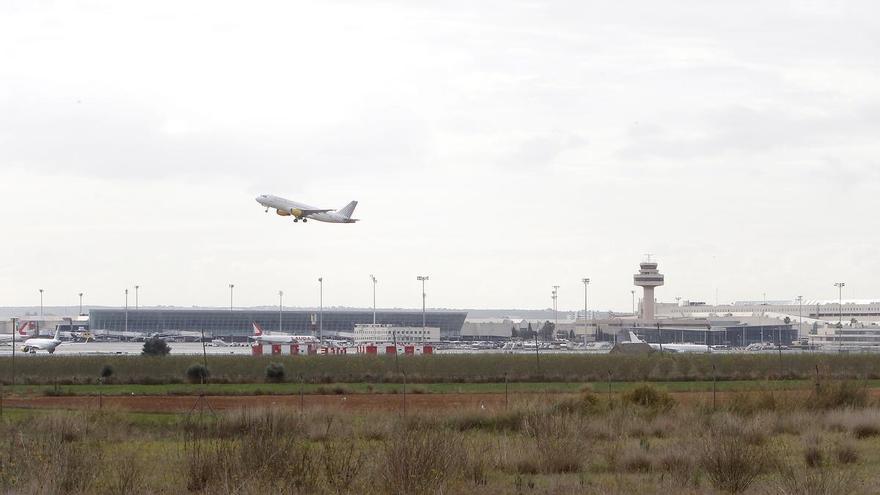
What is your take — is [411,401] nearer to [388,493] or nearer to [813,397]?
[813,397]

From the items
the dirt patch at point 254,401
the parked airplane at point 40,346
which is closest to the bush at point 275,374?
the dirt patch at point 254,401

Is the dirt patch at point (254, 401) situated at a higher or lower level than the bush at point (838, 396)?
lower

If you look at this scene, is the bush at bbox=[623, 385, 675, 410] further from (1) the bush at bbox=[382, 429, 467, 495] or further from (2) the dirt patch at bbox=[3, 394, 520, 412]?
(1) the bush at bbox=[382, 429, 467, 495]

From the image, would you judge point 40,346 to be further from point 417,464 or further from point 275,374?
point 417,464

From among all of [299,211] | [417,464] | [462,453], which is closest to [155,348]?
[299,211]

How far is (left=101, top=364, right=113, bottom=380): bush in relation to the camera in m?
74.7

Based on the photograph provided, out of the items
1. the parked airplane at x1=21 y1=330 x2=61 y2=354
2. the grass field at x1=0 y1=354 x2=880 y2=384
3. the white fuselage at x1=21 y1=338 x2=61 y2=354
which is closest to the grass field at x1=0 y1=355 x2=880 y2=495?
the grass field at x1=0 y1=354 x2=880 y2=384

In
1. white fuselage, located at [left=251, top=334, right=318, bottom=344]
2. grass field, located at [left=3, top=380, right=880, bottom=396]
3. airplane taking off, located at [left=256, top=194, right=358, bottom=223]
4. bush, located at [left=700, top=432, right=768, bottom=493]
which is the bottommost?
white fuselage, located at [left=251, top=334, right=318, bottom=344]

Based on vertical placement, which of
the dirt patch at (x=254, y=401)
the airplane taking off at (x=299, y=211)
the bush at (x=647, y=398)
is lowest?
the dirt patch at (x=254, y=401)

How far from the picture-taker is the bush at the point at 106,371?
74.7m

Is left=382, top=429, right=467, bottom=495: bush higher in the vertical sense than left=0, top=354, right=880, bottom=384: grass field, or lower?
higher

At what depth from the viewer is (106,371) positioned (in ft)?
249

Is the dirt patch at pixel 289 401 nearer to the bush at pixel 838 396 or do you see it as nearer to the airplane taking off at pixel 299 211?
the bush at pixel 838 396

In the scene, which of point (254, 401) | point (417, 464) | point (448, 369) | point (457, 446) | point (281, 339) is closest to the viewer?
point (417, 464)
